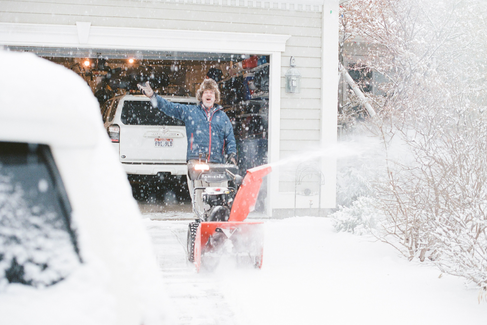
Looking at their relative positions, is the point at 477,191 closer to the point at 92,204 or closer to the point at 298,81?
the point at 92,204

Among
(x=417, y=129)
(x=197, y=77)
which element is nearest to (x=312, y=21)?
(x=417, y=129)

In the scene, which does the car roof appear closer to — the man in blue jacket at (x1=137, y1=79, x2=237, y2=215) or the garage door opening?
the man in blue jacket at (x1=137, y1=79, x2=237, y2=215)

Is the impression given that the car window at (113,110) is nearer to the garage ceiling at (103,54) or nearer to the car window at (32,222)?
the garage ceiling at (103,54)

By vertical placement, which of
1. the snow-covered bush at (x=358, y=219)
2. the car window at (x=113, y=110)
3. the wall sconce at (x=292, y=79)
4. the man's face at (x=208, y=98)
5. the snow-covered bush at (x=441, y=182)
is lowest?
the snow-covered bush at (x=358, y=219)

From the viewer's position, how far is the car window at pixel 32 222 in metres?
0.95

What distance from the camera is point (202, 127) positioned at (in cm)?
564

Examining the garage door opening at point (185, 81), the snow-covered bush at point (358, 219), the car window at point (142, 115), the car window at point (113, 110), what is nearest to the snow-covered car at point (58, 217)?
the snow-covered bush at point (358, 219)

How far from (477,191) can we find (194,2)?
17.5 feet

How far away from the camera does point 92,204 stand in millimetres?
1014

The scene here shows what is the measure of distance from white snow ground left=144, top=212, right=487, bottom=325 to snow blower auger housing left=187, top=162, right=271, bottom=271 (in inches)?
7.4

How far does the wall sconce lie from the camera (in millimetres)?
7730

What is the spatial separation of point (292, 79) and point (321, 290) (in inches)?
175

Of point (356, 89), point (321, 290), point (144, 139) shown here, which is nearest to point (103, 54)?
point (144, 139)

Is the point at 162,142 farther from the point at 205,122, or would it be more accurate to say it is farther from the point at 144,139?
the point at 205,122
